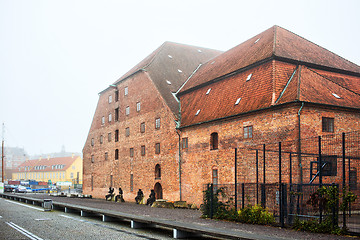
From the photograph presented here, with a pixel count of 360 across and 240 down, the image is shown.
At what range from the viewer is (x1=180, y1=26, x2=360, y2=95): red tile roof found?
26.5 meters

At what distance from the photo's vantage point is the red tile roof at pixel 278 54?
1045 inches

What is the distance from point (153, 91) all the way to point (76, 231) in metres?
23.9

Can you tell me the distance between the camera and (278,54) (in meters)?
25.9

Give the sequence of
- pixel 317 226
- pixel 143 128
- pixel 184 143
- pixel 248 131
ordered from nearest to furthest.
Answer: pixel 317 226, pixel 248 131, pixel 184 143, pixel 143 128

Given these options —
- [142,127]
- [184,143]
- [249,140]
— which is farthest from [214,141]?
[142,127]

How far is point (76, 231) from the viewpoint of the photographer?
583 inches

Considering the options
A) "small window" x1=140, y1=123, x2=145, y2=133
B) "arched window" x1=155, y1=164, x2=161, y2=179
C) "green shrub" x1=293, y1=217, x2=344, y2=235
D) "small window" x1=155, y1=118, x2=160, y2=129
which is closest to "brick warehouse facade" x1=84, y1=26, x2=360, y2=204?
"arched window" x1=155, y1=164, x2=161, y2=179

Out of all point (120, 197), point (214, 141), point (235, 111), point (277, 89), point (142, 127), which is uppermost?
point (277, 89)

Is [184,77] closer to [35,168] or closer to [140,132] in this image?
[140,132]

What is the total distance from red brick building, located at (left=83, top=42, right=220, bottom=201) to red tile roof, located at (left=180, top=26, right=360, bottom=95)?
16.8ft

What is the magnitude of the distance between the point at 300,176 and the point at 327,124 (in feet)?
12.0

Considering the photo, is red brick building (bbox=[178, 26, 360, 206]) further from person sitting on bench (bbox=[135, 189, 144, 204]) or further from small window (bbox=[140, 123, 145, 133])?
person sitting on bench (bbox=[135, 189, 144, 204])

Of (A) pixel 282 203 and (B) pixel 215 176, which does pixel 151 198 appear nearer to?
(B) pixel 215 176

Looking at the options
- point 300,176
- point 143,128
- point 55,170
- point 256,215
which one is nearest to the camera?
point 256,215
